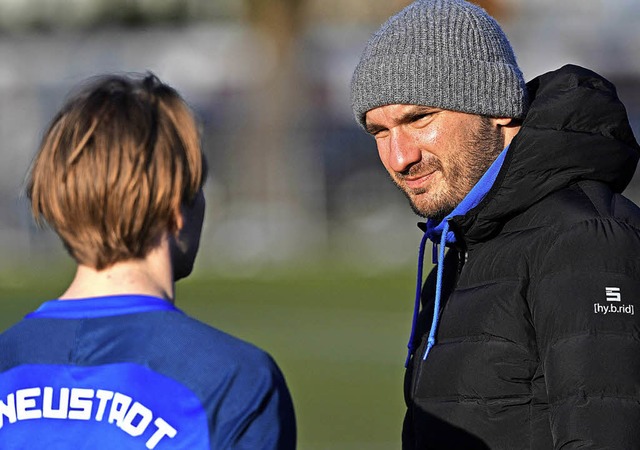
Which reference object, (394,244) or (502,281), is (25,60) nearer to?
(394,244)

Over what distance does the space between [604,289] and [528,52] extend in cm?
3362

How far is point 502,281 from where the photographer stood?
3.19 meters

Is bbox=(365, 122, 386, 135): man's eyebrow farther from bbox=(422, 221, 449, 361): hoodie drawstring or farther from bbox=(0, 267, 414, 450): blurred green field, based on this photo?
bbox=(0, 267, 414, 450): blurred green field

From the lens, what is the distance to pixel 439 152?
139 inches

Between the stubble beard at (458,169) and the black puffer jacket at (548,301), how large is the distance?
0.14 metres

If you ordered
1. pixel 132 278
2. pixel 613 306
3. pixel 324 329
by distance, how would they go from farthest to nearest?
pixel 324 329 < pixel 613 306 < pixel 132 278

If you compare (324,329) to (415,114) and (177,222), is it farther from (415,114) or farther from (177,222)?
(177,222)

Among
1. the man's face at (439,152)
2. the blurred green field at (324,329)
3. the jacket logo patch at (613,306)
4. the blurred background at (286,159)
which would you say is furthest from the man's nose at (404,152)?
the blurred background at (286,159)

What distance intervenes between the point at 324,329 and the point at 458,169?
13089mm

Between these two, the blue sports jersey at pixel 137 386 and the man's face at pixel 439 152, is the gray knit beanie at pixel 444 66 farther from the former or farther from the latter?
the blue sports jersey at pixel 137 386

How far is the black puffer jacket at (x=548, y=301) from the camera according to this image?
296cm

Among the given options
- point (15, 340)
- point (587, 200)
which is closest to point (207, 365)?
point (15, 340)

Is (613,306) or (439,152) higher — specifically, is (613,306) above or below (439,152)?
below

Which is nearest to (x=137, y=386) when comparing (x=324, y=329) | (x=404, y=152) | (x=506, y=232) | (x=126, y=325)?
(x=126, y=325)
